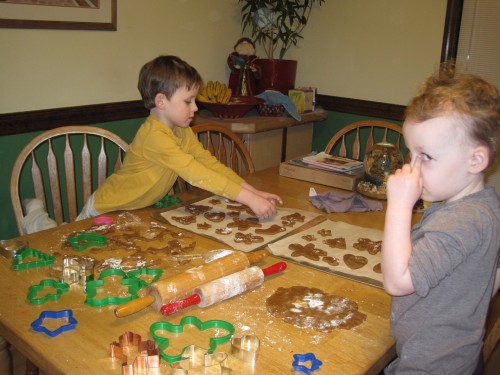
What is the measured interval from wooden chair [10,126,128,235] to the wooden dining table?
0.55 metres

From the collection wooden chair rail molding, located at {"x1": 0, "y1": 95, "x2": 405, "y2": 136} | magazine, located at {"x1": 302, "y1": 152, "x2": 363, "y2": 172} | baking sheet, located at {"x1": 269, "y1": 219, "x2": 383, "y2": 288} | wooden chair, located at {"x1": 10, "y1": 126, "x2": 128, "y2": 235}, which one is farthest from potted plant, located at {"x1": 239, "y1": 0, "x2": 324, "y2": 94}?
baking sheet, located at {"x1": 269, "y1": 219, "x2": 383, "y2": 288}

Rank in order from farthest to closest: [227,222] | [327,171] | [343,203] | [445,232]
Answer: [327,171] → [343,203] → [227,222] → [445,232]

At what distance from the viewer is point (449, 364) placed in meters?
1.01

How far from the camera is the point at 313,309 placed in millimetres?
1141

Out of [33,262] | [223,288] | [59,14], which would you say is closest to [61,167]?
[59,14]

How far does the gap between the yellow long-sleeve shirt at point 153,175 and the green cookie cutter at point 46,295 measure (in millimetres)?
621

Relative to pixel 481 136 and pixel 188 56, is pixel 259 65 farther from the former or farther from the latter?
pixel 481 136

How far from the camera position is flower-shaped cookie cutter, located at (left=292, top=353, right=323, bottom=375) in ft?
3.02

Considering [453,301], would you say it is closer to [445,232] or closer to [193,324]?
[445,232]

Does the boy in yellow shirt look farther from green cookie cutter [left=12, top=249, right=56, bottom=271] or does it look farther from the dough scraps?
the dough scraps

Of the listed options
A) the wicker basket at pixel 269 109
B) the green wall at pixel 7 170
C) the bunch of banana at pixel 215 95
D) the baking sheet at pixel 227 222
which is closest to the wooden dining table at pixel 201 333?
the baking sheet at pixel 227 222

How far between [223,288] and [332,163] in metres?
1.18

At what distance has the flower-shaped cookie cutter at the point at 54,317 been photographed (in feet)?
3.30

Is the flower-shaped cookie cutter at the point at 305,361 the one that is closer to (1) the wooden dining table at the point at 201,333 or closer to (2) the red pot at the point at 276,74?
(1) the wooden dining table at the point at 201,333
